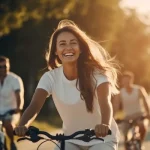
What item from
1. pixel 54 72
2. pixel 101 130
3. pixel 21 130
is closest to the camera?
pixel 101 130

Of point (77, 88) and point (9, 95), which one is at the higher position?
point (9, 95)

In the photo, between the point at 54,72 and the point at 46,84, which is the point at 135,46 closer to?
the point at 54,72

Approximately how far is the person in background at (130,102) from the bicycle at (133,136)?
6cm

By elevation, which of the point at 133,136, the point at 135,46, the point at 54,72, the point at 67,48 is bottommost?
the point at 54,72

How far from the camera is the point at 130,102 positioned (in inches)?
525

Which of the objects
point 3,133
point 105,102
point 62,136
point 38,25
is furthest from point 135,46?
point 62,136

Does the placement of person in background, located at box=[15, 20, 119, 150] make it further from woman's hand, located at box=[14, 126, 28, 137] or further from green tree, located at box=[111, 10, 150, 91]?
green tree, located at box=[111, 10, 150, 91]

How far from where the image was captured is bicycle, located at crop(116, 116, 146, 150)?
42.2 feet

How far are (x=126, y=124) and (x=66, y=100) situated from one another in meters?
6.75

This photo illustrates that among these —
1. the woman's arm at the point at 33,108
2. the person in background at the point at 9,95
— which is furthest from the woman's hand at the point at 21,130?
the person in background at the point at 9,95

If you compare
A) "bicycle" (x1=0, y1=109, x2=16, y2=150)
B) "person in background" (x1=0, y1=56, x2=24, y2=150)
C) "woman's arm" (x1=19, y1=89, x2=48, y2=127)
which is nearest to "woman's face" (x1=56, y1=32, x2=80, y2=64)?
"woman's arm" (x1=19, y1=89, x2=48, y2=127)

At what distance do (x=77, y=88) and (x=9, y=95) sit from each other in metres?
5.72

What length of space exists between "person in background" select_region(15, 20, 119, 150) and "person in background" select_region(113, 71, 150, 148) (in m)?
6.42

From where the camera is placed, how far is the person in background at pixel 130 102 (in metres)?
13.0
